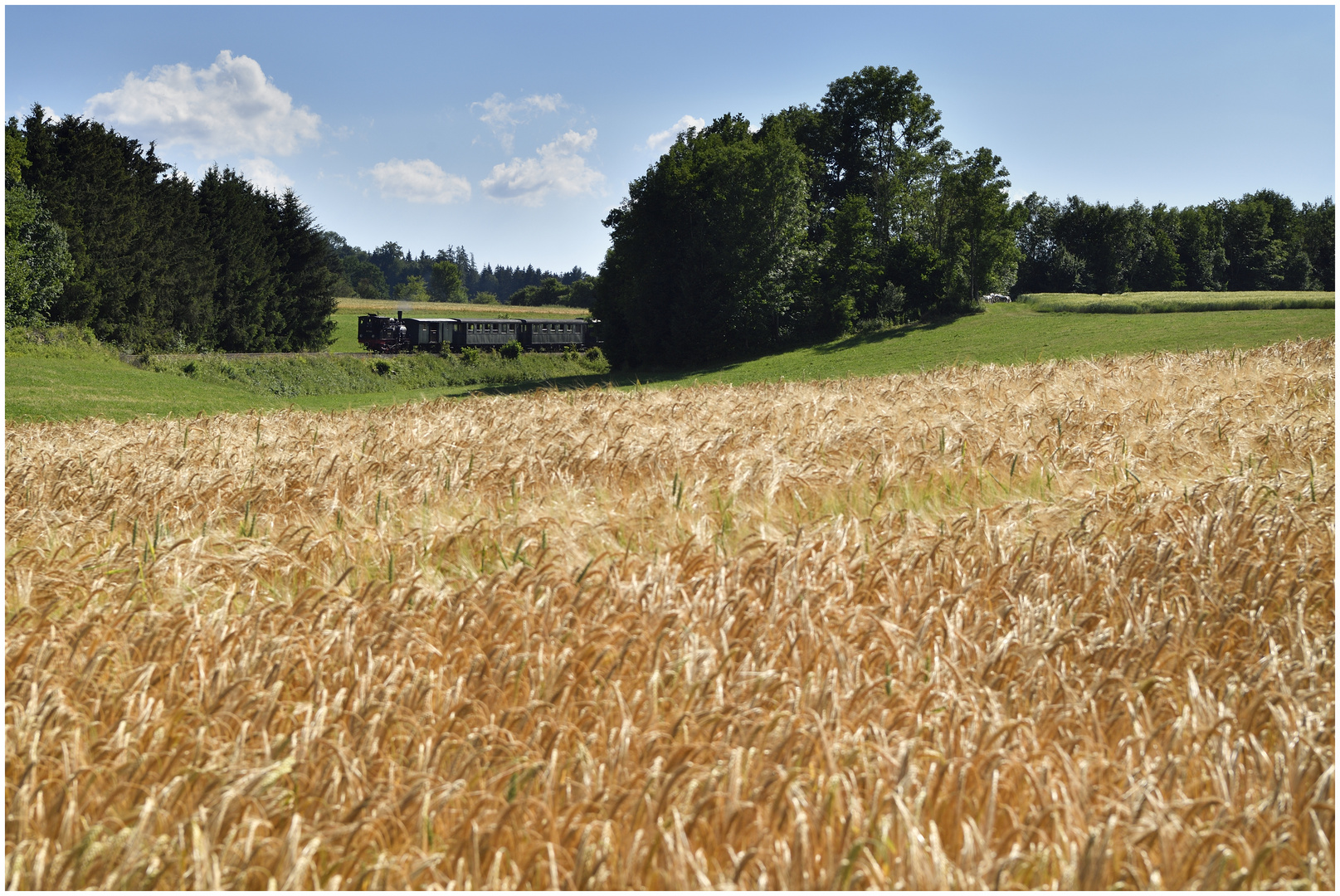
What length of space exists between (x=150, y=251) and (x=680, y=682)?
5846 centimetres

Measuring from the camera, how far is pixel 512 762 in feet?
8.20

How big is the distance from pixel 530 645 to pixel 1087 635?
7.57 feet

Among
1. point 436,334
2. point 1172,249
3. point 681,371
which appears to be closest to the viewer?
point 681,371

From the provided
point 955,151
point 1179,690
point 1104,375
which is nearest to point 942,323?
point 955,151

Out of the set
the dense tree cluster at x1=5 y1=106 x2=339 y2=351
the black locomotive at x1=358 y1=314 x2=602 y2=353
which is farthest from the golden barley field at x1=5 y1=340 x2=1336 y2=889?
the black locomotive at x1=358 y1=314 x2=602 y2=353

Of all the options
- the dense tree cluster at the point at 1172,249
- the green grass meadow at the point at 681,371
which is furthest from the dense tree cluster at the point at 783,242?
the dense tree cluster at the point at 1172,249

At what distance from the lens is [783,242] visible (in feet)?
157

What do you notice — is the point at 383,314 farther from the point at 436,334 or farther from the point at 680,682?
the point at 680,682

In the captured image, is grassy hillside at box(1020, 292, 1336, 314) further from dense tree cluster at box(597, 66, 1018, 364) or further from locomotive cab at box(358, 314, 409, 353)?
locomotive cab at box(358, 314, 409, 353)

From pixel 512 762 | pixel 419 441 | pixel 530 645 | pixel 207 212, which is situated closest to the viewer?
pixel 512 762

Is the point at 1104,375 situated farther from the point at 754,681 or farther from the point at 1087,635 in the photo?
the point at 754,681

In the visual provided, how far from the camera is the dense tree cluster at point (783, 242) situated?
4725 cm

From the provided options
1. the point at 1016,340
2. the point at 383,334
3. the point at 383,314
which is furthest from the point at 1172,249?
the point at 383,314

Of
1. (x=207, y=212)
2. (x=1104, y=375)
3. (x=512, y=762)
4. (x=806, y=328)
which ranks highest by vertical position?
(x=207, y=212)
